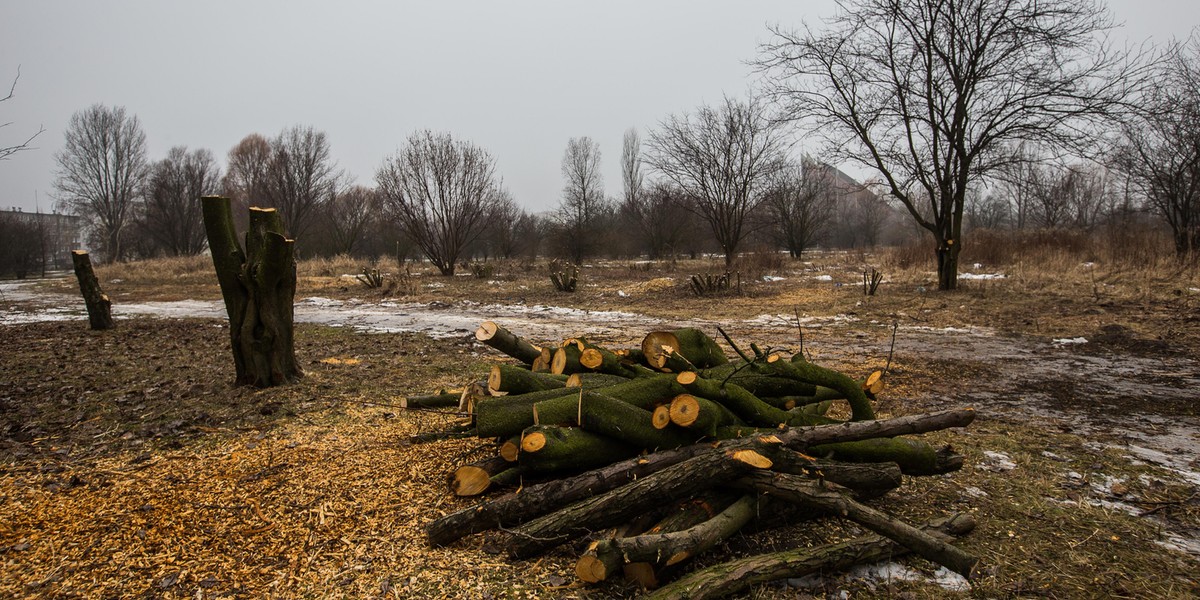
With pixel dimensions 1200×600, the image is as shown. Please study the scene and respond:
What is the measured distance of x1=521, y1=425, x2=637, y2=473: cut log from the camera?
295 cm

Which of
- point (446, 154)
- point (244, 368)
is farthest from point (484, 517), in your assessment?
point (446, 154)

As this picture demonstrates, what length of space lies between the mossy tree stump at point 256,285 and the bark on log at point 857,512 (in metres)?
4.63

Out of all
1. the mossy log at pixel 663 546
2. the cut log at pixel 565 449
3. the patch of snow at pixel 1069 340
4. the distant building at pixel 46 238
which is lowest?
the mossy log at pixel 663 546

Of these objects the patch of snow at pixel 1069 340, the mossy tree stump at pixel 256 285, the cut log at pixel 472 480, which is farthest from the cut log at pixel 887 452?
the patch of snow at pixel 1069 340

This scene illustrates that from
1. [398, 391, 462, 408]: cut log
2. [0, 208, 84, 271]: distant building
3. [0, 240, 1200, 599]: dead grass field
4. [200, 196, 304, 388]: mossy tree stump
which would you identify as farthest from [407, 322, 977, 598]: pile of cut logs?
[0, 208, 84, 271]: distant building

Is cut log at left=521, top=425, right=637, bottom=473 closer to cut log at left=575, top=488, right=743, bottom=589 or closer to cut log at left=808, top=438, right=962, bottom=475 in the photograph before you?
cut log at left=575, top=488, right=743, bottom=589

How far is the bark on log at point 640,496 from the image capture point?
265cm

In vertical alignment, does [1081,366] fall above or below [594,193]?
below

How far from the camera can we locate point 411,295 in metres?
17.4

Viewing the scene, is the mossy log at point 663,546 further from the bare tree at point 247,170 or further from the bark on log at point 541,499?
the bare tree at point 247,170

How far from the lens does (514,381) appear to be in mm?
3525

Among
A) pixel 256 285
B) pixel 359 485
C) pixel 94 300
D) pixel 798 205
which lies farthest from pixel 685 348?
pixel 798 205

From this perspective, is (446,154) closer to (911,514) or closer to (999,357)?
(999,357)

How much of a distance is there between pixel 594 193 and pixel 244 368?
39.9 metres
